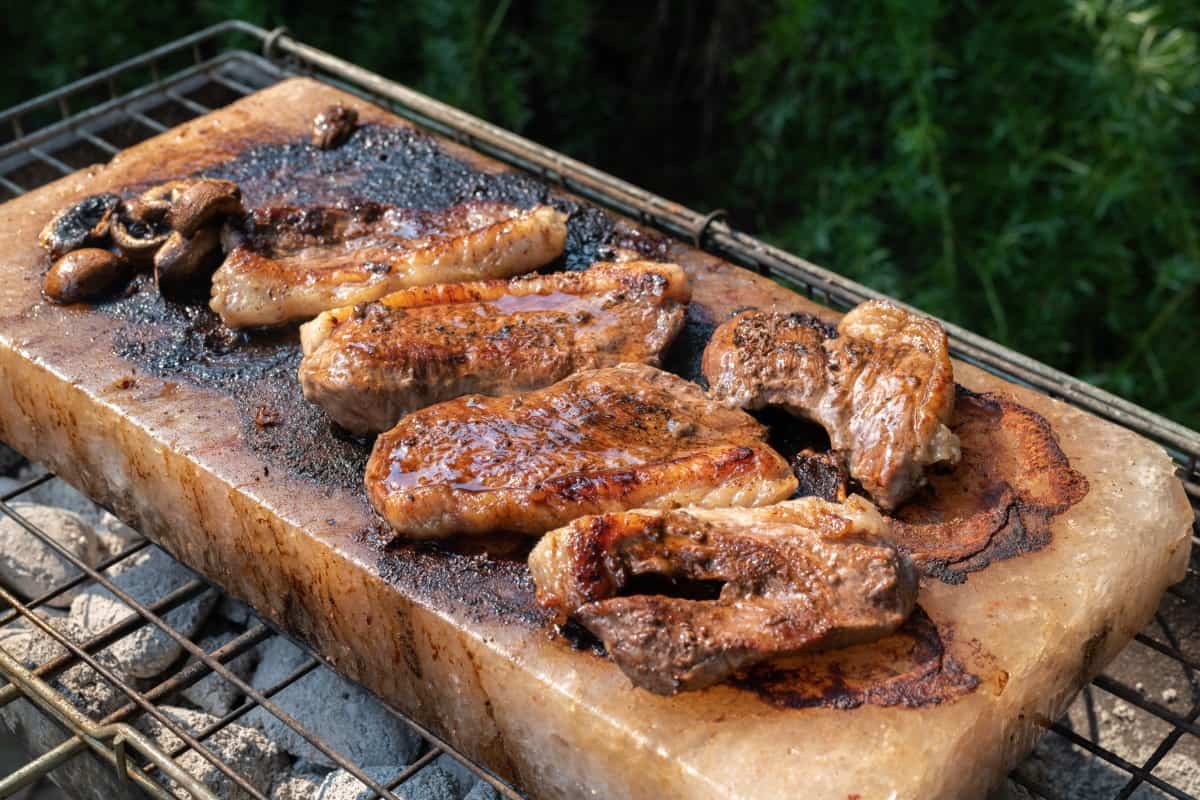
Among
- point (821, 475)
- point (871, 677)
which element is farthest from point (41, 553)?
point (871, 677)

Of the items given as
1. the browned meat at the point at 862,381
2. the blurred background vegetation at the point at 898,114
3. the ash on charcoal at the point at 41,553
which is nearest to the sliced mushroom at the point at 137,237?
the ash on charcoal at the point at 41,553

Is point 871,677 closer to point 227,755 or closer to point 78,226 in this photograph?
point 227,755

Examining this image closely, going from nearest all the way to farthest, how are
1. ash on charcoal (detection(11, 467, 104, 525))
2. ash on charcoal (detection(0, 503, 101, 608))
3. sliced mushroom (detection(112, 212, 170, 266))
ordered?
sliced mushroom (detection(112, 212, 170, 266)), ash on charcoal (detection(0, 503, 101, 608)), ash on charcoal (detection(11, 467, 104, 525))

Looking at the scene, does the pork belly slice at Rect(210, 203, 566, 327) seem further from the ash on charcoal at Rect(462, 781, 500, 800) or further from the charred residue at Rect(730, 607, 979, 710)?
the charred residue at Rect(730, 607, 979, 710)

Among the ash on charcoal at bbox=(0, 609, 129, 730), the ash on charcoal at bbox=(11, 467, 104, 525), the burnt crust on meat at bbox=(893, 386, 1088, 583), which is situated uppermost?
the burnt crust on meat at bbox=(893, 386, 1088, 583)

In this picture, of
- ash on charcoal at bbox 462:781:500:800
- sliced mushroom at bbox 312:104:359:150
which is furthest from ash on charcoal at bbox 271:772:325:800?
sliced mushroom at bbox 312:104:359:150

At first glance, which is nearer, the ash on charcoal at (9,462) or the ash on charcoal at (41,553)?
the ash on charcoal at (41,553)

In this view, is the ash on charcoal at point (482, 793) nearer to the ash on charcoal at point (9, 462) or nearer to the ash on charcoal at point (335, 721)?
the ash on charcoal at point (335, 721)
